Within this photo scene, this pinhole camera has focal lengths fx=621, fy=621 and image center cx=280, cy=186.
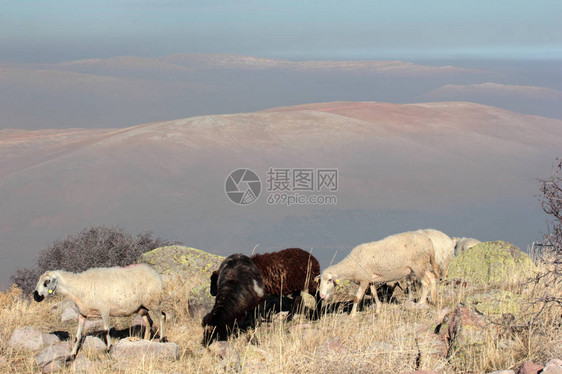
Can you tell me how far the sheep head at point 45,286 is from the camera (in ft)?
36.3

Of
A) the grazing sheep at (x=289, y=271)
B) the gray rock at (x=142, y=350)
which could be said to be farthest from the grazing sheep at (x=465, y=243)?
the gray rock at (x=142, y=350)

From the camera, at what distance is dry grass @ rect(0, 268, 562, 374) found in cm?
933

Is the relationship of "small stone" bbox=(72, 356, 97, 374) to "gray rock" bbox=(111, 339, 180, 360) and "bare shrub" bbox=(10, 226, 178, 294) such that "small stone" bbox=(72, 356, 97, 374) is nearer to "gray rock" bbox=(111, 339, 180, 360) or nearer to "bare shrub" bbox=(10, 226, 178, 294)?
"gray rock" bbox=(111, 339, 180, 360)

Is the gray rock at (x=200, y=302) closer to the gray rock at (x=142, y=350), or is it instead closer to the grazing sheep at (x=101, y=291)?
the grazing sheep at (x=101, y=291)

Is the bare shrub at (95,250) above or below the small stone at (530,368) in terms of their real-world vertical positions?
below

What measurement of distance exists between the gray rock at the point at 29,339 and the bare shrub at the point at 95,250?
7.86m

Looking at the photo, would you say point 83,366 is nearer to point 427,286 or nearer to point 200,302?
point 200,302

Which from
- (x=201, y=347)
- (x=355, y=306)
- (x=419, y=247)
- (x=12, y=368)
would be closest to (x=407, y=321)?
(x=355, y=306)

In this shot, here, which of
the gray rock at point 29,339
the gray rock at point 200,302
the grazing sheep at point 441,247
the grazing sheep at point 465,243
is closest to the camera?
the gray rock at point 29,339

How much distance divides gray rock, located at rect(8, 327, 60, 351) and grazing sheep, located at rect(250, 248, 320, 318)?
437 cm

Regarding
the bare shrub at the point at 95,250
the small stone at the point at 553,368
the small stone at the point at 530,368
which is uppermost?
the small stone at the point at 553,368

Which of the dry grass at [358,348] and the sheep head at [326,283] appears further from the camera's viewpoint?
the sheep head at [326,283]

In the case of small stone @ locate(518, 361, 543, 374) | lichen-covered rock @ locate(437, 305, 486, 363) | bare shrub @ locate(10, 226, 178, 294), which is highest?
small stone @ locate(518, 361, 543, 374)

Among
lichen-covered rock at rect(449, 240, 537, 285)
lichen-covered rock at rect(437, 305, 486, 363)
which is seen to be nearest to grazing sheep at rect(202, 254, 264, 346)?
lichen-covered rock at rect(437, 305, 486, 363)
